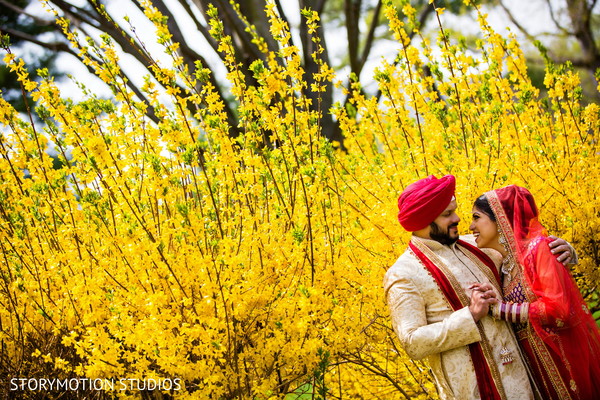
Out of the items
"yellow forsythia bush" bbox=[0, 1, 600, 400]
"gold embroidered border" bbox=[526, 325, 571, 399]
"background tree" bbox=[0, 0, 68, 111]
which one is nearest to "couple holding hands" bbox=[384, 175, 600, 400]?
"gold embroidered border" bbox=[526, 325, 571, 399]

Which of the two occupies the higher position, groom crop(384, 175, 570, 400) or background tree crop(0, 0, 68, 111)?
background tree crop(0, 0, 68, 111)

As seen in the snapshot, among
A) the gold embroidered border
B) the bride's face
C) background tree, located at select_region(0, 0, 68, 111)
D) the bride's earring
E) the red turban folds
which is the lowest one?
the gold embroidered border

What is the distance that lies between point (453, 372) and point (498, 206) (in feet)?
2.27

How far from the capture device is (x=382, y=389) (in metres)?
3.69

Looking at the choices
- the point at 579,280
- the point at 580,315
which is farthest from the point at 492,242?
the point at 579,280

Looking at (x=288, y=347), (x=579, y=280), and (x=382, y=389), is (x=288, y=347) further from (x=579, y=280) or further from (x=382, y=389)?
(x=579, y=280)

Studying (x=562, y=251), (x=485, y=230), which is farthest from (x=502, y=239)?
(x=562, y=251)

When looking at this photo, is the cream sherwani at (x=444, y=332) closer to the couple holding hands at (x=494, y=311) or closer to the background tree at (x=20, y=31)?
the couple holding hands at (x=494, y=311)

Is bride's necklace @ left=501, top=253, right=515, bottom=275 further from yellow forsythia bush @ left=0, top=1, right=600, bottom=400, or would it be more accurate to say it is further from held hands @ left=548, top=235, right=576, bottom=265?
yellow forsythia bush @ left=0, top=1, right=600, bottom=400

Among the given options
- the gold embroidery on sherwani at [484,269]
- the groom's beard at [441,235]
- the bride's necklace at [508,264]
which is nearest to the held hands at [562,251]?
the bride's necklace at [508,264]

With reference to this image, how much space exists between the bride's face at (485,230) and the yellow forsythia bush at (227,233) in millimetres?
636

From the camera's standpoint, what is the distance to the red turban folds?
226 centimetres

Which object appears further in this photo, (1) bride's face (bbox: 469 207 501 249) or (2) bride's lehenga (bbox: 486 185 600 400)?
(1) bride's face (bbox: 469 207 501 249)

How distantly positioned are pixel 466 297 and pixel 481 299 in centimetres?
12
